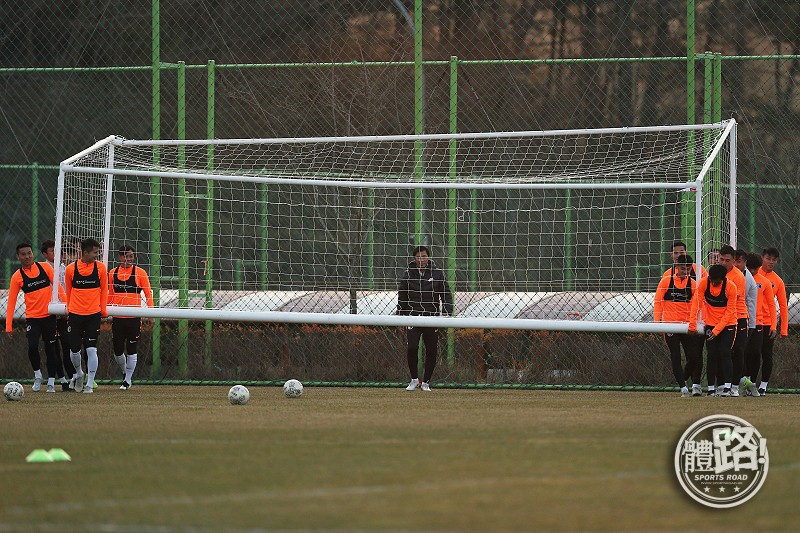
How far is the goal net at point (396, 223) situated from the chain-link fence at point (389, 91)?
2.26ft

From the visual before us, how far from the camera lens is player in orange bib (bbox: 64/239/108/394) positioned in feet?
46.2

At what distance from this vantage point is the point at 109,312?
14.0 meters

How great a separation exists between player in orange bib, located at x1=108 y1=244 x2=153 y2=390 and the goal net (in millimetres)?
477

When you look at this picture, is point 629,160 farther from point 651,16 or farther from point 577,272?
point 651,16

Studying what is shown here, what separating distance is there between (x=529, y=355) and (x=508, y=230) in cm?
280

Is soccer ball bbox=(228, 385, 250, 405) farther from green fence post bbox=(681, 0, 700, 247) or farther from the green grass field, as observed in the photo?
green fence post bbox=(681, 0, 700, 247)

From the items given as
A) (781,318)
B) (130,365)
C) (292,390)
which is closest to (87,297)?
(130,365)

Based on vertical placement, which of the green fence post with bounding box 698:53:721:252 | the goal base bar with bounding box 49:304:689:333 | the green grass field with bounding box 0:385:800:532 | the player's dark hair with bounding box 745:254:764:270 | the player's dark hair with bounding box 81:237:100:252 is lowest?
the green grass field with bounding box 0:385:800:532

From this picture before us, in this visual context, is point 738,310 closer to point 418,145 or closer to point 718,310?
point 718,310

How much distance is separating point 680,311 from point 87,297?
21.4 feet

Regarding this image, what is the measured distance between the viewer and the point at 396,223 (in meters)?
18.0

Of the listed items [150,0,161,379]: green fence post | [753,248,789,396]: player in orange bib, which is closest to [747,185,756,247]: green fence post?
[753,248,789,396]: player in orange bib

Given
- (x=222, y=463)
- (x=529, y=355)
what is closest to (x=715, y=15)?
(x=529, y=355)

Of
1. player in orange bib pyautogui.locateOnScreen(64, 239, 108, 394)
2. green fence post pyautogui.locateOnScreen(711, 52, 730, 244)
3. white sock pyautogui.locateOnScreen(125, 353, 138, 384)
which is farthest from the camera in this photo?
white sock pyautogui.locateOnScreen(125, 353, 138, 384)
